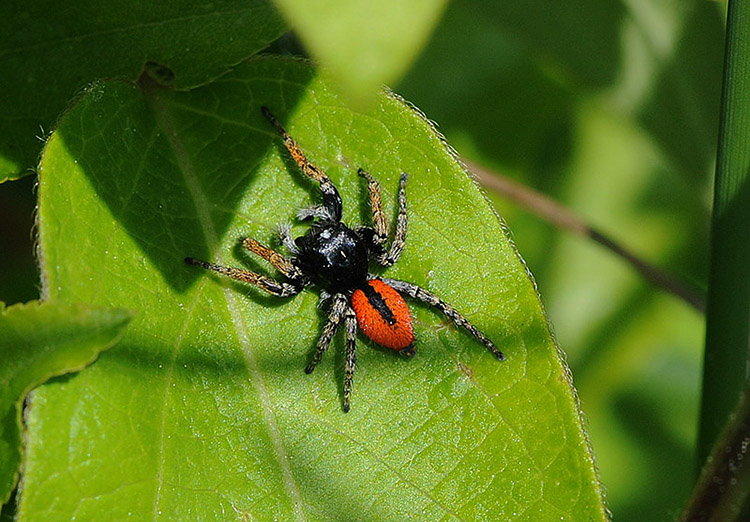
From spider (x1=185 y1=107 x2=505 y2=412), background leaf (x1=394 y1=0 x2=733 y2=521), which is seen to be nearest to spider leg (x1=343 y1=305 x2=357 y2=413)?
spider (x1=185 y1=107 x2=505 y2=412)

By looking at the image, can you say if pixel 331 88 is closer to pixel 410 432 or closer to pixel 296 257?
pixel 296 257

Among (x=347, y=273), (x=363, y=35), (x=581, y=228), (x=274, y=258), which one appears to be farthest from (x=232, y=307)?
(x=581, y=228)

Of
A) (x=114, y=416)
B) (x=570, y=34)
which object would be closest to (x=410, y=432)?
(x=114, y=416)

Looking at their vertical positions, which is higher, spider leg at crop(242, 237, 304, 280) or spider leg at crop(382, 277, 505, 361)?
spider leg at crop(382, 277, 505, 361)

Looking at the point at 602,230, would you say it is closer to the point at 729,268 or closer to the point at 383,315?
the point at 729,268

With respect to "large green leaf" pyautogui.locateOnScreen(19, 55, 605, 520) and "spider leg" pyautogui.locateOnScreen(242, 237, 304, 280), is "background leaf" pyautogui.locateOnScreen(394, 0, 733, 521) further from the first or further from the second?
"large green leaf" pyautogui.locateOnScreen(19, 55, 605, 520)
